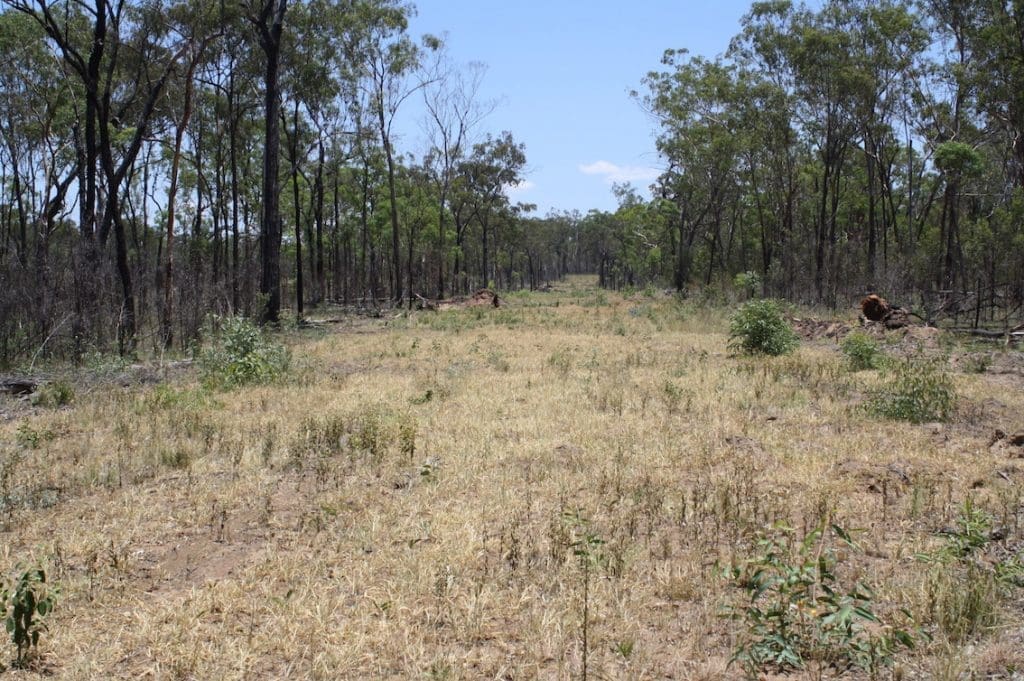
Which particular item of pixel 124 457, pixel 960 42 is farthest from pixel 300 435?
pixel 960 42

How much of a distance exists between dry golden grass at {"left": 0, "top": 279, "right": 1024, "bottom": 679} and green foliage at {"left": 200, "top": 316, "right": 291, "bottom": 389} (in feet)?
1.88

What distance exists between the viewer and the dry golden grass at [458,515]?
355 centimetres

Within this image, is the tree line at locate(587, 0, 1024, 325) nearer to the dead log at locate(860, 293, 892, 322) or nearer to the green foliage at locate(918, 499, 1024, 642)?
the dead log at locate(860, 293, 892, 322)

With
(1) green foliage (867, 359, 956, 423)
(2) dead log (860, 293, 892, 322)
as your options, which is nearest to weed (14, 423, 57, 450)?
(1) green foliage (867, 359, 956, 423)

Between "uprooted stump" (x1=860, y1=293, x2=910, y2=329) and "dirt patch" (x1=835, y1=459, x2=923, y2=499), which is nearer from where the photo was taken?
"dirt patch" (x1=835, y1=459, x2=923, y2=499)

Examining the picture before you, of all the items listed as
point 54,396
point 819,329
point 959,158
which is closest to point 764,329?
point 819,329

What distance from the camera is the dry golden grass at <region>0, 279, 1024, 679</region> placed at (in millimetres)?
3551

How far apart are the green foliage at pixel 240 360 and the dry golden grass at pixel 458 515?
1.88ft

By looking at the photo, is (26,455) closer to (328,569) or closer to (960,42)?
(328,569)

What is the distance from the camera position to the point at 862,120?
29609mm

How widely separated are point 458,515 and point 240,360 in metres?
7.11

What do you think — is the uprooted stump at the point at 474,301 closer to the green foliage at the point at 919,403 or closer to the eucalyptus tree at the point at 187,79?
the eucalyptus tree at the point at 187,79

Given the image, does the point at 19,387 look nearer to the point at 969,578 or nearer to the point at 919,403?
the point at 969,578

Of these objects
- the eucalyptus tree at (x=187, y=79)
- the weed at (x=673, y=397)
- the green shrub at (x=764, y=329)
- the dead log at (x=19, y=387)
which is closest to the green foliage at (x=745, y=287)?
the green shrub at (x=764, y=329)
